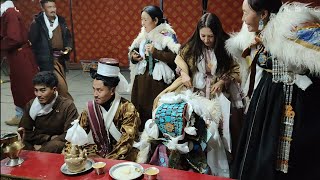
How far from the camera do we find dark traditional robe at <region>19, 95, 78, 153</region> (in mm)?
2777

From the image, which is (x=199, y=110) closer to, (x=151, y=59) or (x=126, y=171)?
(x=126, y=171)

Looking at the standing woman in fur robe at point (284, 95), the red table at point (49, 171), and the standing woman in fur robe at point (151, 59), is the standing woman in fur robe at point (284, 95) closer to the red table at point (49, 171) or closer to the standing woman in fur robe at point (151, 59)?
the red table at point (49, 171)

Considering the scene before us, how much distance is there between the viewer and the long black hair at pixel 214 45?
2.50m

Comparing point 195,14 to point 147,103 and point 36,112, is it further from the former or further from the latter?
point 36,112

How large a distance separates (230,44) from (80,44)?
122cm

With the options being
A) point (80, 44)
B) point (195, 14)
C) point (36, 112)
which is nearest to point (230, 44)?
point (195, 14)

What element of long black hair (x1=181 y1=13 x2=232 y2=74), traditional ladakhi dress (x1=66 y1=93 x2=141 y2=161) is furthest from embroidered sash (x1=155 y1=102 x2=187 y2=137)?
long black hair (x1=181 y1=13 x2=232 y2=74)

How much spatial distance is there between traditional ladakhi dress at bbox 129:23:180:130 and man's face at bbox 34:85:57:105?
2.36ft

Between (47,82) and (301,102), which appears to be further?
(47,82)

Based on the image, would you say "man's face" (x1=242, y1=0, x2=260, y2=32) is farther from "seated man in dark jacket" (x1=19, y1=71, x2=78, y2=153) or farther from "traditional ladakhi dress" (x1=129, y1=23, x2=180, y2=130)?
"seated man in dark jacket" (x1=19, y1=71, x2=78, y2=153)

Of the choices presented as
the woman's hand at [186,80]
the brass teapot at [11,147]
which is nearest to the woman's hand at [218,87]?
the woman's hand at [186,80]

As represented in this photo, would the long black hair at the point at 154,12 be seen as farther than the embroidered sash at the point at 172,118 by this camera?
Yes

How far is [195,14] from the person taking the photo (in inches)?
104

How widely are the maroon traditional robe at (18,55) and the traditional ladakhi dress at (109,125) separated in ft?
2.17
